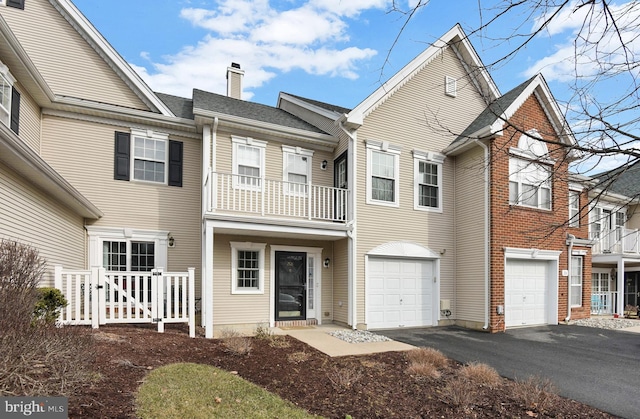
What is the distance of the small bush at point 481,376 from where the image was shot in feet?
18.1

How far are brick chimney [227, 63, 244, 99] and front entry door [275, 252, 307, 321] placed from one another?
772 cm

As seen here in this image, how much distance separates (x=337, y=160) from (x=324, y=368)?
23.5ft

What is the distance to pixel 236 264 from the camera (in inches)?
412

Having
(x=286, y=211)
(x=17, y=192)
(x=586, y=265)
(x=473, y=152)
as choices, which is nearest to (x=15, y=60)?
(x=17, y=192)

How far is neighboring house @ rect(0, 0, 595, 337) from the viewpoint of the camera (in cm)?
994

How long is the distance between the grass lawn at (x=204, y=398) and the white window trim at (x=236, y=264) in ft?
16.3

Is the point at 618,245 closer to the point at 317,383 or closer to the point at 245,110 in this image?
the point at 245,110

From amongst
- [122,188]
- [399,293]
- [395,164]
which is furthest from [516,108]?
[122,188]

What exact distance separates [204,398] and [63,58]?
426 inches

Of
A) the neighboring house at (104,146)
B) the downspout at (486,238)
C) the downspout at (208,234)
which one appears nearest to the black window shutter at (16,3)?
the neighboring house at (104,146)

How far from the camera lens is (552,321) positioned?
1236cm

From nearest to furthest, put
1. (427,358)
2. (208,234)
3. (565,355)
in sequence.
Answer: (427,358) < (565,355) < (208,234)

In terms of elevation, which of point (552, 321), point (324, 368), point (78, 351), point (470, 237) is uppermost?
point (470, 237)

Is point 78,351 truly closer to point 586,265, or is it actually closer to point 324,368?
point 324,368
